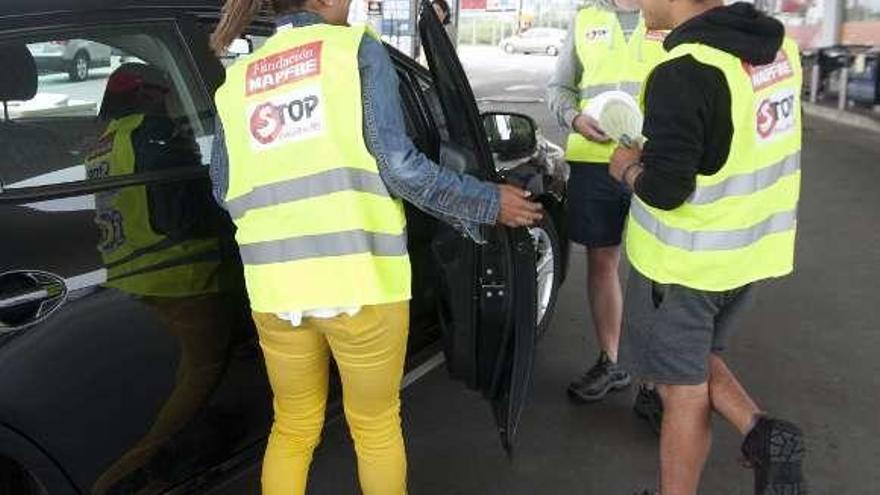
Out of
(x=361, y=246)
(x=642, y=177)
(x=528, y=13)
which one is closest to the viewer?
(x=361, y=246)

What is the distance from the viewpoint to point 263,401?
8.43ft

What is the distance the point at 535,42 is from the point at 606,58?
3772 centimetres

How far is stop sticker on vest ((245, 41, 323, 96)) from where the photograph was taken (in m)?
1.94

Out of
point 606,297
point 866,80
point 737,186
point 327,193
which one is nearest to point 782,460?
point 737,186

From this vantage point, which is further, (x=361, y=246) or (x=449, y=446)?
(x=449, y=446)

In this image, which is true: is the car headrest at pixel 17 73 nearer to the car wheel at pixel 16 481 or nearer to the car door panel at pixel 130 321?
the car door panel at pixel 130 321

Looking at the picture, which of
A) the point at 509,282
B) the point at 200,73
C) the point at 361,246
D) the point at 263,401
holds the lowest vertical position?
the point at 263,401

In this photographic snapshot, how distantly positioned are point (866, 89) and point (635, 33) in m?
11.6

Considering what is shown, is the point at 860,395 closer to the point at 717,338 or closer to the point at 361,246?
the point at 717,338

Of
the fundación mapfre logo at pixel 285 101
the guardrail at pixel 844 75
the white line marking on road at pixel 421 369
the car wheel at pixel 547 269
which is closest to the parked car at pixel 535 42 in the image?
the guardrail at pixel 844 75

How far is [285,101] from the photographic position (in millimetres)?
1965

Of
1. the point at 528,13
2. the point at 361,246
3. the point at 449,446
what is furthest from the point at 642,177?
the point at 528,13

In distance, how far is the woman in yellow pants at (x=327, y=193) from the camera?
6.39 ft

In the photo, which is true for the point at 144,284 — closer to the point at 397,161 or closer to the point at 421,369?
the point at 397,161
